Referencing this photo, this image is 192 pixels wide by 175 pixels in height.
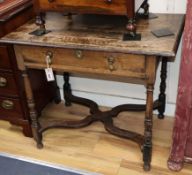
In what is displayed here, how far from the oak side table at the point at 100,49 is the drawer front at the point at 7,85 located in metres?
0.14

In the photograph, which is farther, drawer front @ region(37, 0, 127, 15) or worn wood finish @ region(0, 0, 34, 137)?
worn wood finish @ region(0, 0, 34, 137)

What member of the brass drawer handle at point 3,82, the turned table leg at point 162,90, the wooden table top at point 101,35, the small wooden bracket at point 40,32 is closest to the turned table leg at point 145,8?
the wooden table top at point 101,35

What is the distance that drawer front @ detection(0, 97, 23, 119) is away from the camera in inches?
70.1

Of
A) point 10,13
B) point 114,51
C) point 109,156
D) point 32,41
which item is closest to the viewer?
point 114,51

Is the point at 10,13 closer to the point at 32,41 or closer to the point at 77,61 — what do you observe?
the point at 32,41

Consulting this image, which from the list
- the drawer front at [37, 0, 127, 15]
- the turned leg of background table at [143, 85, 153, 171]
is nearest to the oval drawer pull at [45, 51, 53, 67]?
the drawer front at [37, 0, 127, 15]

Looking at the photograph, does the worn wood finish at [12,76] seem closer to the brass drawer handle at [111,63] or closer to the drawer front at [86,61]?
the drawer front at [86,61]

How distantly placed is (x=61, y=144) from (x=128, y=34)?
33.0 inches

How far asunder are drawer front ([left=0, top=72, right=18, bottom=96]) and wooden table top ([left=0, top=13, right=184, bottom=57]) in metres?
0.30

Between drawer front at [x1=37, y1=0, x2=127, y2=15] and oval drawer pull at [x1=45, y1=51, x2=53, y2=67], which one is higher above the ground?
drawer front at [x1=37, y1=0, x2=127, y2=15]

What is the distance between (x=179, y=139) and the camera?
1.48m

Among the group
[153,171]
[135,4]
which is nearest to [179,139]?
[153,171]

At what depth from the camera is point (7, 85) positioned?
1.73m

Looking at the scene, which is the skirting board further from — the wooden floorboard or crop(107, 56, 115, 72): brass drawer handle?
crop(107, 56, 115, 72): brass drawer handle
